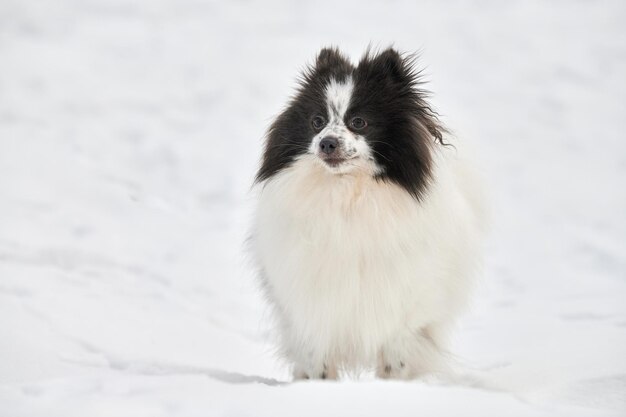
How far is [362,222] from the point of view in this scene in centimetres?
428

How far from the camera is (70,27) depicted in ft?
41.9

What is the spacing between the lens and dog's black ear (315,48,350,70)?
4590 millimetres

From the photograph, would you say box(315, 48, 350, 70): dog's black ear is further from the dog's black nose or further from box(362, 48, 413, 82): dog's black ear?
the dog's black nose

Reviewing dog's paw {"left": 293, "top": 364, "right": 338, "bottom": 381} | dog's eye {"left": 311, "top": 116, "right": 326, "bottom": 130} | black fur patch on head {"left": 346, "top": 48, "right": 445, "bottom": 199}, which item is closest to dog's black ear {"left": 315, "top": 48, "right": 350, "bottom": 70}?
black fur patch on head {"left": 346, "top": 48, "right": 445, "bottom": 199}

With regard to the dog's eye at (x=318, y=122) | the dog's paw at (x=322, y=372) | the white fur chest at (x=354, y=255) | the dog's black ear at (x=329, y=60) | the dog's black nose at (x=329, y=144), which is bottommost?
the dog's paw at (x=322, y=372)

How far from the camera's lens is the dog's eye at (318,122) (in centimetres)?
436

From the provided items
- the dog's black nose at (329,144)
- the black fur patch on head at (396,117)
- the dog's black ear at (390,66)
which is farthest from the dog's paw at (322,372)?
the dog's black ear at (390,66)

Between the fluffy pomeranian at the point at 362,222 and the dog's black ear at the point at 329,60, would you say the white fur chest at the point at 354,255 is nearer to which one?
the fluffy pomeranian at the point at 362,222

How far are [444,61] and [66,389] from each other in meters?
10.0

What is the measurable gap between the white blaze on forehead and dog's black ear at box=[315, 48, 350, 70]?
21 cm

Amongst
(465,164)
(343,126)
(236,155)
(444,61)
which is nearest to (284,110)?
(343,126)

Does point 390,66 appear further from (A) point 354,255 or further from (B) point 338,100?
(A) point 354,255

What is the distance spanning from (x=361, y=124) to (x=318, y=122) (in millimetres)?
218

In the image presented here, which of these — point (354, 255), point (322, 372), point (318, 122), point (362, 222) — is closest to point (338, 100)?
point (318, 122)
